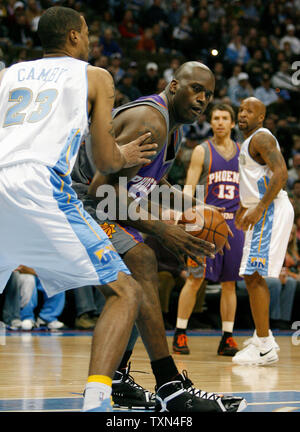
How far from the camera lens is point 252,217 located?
18.9 feet

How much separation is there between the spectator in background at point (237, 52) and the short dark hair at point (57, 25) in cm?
1320

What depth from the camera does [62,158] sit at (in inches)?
109

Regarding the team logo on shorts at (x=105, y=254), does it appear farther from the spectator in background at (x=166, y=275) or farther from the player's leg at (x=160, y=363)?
the spectator in background at (x=166, y=275)

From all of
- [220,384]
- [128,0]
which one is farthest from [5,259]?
[128,0]

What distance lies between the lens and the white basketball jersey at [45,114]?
108 inches

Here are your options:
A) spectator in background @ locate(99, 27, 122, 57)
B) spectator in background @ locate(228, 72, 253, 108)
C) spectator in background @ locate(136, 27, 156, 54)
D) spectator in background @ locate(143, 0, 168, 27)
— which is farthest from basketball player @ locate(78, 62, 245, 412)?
spectator in background @ locate(143, 0, 168, 27)

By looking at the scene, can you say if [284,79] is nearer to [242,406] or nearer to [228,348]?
[228,348]

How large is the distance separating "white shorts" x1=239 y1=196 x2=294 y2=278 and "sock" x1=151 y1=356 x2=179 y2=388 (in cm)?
246

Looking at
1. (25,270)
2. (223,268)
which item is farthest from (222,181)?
(25,270)

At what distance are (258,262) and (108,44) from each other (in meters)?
8.84

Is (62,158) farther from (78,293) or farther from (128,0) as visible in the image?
(128,0)

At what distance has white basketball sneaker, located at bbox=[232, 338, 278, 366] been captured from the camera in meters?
5.63

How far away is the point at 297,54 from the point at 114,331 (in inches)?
563

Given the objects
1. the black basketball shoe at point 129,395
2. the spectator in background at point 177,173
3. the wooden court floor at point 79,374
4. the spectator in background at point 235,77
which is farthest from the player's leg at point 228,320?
the spectator in background at point 235,77
